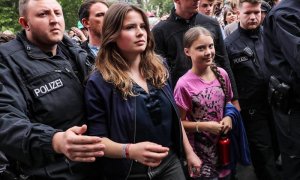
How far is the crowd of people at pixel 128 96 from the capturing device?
1.92 metres

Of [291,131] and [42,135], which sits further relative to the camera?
[291,131]

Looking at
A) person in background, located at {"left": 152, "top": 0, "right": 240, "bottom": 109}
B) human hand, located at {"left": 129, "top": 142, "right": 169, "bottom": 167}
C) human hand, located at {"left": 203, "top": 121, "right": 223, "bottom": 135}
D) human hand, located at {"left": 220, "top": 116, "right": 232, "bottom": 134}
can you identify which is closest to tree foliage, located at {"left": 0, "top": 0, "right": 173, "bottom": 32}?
person in background, located at {"left": 152, "top": 0, "right": 240, "bottom": 109}

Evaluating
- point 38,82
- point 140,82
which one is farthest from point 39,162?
point 140,82

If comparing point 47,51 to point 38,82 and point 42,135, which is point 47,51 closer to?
point 38,82

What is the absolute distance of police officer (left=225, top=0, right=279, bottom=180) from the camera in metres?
3.92

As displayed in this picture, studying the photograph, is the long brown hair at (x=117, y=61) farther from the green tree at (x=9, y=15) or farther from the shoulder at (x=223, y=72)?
the green tree at (x=9, y=15)

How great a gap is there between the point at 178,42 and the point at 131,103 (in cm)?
163

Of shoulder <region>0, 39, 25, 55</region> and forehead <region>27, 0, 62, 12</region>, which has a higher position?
forehead <region>27, 0, 62, 12</region>

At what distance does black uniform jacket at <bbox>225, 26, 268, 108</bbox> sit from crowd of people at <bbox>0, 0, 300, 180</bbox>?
5cm

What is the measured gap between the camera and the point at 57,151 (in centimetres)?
171

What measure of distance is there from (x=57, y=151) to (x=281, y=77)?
2081 millimetres

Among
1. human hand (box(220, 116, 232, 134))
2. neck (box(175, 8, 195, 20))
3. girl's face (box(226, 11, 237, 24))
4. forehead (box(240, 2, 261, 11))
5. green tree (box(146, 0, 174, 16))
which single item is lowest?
green tree (box(146, 0, 174, 16))

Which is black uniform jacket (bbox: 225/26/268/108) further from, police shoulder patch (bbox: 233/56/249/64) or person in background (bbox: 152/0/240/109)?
person in background (bbox: 152/0/240/109)

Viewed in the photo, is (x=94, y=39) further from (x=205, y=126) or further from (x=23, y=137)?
(x=23, y=137)
